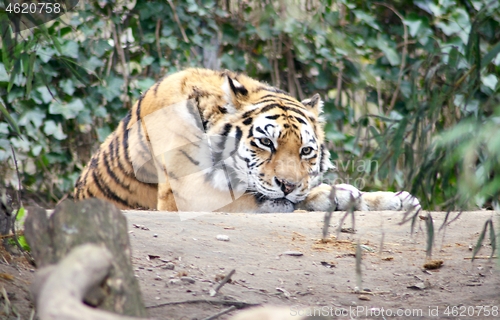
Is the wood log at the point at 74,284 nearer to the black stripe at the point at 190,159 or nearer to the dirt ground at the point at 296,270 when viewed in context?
the dirt ground at the point at 296,270

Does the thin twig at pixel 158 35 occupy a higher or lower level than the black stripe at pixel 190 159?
higher

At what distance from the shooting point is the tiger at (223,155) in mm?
3938

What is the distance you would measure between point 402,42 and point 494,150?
555 centimetres

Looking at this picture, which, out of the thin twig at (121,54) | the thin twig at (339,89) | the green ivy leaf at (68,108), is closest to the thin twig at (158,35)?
the thin twig at (121,54)

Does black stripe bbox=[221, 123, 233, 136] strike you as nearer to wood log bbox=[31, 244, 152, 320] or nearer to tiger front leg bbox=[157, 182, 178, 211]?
tiger front leg bbox=[157, 182, 178, 211]

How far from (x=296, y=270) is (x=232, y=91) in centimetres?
171

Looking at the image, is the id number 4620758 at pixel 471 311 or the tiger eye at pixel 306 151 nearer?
the id number 4620758 at pixel 471 311

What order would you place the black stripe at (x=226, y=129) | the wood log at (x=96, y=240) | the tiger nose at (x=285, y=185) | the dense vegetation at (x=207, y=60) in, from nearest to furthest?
1. the wood log at (x=96, y=240)
2. the tiger nose at (x=285, y=185)
3. the black stripe at (x=226, y=129)
4. the dense vegetation at (x=207, y=60)

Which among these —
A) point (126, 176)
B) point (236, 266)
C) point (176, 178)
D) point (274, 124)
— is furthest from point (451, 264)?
point (126, 176)

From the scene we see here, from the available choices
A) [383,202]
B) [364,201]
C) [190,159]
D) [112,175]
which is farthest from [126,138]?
[383,202]

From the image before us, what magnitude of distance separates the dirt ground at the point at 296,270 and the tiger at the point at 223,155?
38 cm

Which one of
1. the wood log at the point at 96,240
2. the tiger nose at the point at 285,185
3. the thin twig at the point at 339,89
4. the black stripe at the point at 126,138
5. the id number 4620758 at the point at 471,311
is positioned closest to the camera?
the wood log at the point at 96,240

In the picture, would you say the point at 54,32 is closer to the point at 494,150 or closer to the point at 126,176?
the point at 126,176

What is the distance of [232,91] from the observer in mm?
4086
